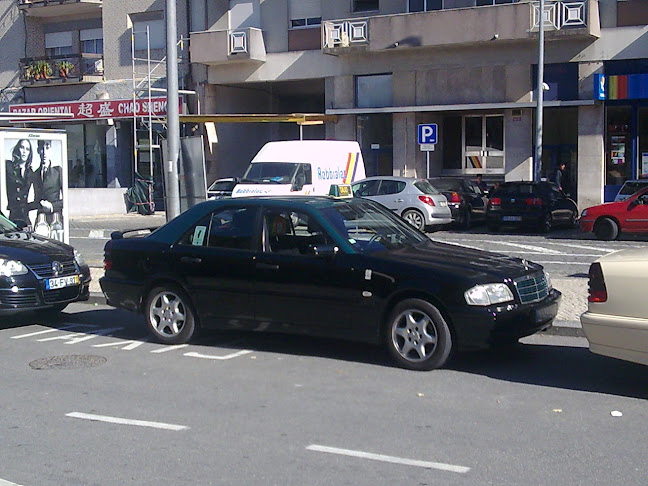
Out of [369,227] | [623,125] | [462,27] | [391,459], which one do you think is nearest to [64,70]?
[462,27]

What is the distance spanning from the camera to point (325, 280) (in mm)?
8297

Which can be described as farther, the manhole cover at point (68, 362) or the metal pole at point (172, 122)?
the metal pole at point (172, 122)

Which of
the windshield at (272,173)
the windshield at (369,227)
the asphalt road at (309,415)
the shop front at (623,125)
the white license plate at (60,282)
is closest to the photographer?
the asphalt road at (309,415)

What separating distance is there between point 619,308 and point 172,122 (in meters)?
8.73

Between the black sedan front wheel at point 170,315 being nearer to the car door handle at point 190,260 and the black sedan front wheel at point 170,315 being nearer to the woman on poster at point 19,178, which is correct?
the car door handle at point 190,260

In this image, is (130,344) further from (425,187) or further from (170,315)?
(425,187)

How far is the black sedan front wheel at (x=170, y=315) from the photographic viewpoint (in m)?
9.24

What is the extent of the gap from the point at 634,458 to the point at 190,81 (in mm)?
30632

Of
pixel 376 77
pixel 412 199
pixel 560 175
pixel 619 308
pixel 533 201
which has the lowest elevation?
pixel 619 308

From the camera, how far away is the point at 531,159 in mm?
29156

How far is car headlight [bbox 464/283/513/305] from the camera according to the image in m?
7.65

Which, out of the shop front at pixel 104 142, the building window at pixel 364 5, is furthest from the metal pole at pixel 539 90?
the shop front at pixel 104 142

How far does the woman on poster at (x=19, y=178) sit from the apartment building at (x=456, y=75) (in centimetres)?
1730

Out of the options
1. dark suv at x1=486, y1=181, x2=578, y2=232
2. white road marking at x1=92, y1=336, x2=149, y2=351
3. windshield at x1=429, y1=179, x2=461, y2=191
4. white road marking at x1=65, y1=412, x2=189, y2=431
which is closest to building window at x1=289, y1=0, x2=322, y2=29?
windshield at x1=429, y1=179, x2=461, y2=191
